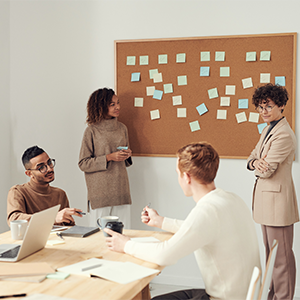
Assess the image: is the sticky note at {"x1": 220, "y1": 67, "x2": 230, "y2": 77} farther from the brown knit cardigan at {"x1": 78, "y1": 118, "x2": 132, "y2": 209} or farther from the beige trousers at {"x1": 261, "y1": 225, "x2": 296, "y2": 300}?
the beige trousers at {"x1": 261, "y1": 225, "x2": 296, "y2": 300}

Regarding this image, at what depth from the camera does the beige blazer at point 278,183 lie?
2.56m

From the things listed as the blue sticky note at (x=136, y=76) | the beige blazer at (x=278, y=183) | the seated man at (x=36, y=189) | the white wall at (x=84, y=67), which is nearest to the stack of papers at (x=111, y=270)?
the seated man at (x=36, y=189)

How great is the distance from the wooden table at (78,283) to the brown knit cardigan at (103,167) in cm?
138

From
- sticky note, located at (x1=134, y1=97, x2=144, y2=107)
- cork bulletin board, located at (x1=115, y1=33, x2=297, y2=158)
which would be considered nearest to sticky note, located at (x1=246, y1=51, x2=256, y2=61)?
cork bulletin board, located at (x1=115, y1=33, x2=297, y2=158)

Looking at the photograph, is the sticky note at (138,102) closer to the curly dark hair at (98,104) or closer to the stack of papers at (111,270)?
the curly dark hair at (98,104)

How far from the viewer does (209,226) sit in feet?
4.39

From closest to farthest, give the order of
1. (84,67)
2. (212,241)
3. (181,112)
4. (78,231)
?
(212,241) → (78,231) → (181,112) → (84,67)

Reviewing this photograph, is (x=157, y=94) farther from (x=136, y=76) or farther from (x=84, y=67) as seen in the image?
(x=84, y=67)

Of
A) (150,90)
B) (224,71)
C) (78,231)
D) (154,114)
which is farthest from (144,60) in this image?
(78,231)

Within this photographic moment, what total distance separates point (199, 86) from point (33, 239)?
2130 millimetres

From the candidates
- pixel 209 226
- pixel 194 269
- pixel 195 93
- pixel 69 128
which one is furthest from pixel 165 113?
pixel 209 226

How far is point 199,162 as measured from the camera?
1.46 metres

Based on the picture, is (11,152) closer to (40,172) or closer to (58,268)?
(40,172)

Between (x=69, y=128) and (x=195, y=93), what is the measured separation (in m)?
1.23
